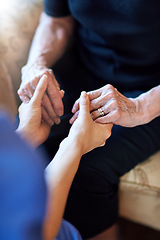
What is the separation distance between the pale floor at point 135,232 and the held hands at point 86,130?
63 cm

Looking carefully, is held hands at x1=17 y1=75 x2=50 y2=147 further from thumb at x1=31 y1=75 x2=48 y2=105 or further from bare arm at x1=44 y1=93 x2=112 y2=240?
bare arm at x1=44 y1=93 x2=112 y2=240

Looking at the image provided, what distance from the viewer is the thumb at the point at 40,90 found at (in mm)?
751

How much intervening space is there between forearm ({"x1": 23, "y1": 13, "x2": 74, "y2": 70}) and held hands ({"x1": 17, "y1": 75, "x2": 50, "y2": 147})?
232 mm

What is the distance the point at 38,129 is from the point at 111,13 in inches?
18.0

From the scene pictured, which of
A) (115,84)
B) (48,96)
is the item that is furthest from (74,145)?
(115,84)

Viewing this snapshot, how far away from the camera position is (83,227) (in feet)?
2.81

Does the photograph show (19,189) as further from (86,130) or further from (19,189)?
(86,130)

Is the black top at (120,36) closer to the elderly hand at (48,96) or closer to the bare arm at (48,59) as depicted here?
the bare arm at (48,59)

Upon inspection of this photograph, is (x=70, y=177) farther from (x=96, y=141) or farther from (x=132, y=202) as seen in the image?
(x=132, y=202)

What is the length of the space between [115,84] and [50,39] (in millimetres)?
337

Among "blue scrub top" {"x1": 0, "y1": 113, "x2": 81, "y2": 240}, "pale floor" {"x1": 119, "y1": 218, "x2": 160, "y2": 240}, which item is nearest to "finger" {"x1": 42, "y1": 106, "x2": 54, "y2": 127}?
"blue scrub top" {"x1": 0, "y1": 113, "x2": 81, "y2": 240}

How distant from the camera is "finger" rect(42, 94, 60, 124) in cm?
79

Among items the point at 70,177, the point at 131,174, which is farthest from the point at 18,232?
the point at 131,174

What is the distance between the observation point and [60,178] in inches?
20.7
